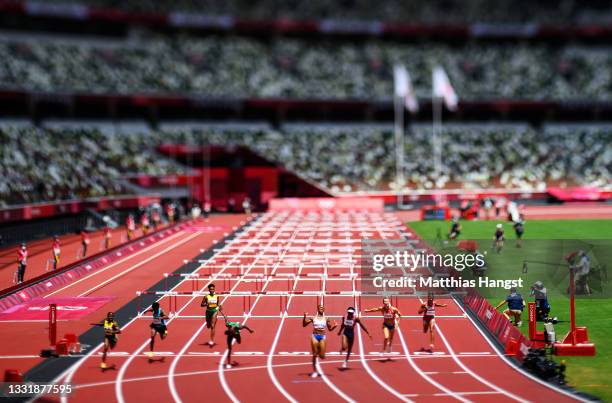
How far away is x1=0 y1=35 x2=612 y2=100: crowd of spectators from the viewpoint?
70.6 metres

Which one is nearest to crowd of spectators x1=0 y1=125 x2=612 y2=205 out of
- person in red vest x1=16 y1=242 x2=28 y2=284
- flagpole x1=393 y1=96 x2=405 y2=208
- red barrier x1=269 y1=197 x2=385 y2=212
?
flagpole x1=393 y1=96 x2=405 y2=208

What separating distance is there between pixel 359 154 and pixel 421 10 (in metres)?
24.5

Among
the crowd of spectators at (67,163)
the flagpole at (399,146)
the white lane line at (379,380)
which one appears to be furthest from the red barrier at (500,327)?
the flagpole at (399,146)

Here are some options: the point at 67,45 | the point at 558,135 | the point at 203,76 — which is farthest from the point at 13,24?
the point at 558,135

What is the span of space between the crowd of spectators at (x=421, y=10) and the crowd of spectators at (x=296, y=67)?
11.8 ft

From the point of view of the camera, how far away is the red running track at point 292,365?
14352 millimetres

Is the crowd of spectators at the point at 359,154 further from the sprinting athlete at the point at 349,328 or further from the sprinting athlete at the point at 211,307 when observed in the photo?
the sprinting athlete at the point at 349,328

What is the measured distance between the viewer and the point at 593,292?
18.9 m

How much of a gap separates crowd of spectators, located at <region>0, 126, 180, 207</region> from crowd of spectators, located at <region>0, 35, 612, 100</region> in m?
5.44

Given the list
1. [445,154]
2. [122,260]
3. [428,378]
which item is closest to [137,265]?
[122,260]

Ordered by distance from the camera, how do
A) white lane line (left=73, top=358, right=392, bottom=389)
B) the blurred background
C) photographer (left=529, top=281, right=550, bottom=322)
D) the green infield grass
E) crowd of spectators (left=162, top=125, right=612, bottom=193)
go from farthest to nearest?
crowd of spectators (left=162, top=125, right=612, bottom=193) → the blurred background → photographer (left=529, top=281, right=550, bottom=322) → the green infield grass → white lane line (left=73, top=358, right=392, bottom=389)

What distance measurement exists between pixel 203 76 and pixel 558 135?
134ft

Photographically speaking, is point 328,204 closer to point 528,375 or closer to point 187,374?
point 187,374

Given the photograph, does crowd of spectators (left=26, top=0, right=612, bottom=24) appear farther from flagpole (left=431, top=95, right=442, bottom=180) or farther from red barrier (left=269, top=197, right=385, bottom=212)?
red barrier (left=269, top=197, right=385, bottom=212)
